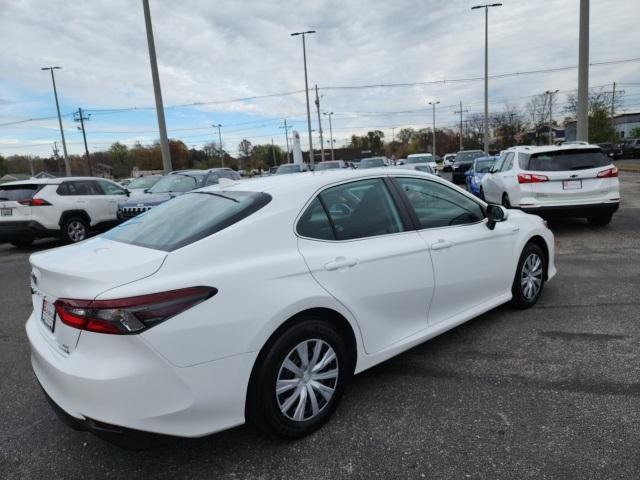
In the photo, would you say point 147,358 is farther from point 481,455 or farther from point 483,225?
point 483,225

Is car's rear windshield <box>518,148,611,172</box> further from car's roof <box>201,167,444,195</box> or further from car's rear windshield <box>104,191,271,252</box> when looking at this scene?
car's rear windshield <box>104,191,271,252</box>

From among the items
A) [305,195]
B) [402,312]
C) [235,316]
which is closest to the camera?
[235,316]

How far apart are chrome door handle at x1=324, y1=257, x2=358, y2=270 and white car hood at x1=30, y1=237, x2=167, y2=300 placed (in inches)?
Answer: 37.8

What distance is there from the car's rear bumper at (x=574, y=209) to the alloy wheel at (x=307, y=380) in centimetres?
693

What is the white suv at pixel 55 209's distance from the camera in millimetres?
10203

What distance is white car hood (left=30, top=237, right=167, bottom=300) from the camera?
2379mm

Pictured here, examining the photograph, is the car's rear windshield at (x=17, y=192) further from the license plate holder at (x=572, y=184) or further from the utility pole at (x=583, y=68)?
the utility pole at (x=583, y=68)

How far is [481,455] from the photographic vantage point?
2.60 meters

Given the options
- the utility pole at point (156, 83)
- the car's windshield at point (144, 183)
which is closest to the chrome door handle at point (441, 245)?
the car's windshield at point (144, 183)

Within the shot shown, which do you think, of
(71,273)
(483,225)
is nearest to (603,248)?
(483,225)

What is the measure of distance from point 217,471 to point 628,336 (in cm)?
351

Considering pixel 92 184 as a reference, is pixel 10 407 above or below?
below

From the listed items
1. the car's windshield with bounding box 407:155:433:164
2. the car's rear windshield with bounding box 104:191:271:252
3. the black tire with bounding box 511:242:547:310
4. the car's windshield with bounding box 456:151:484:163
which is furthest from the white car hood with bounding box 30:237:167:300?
the car's windshield with bounding box 456:151:484:163

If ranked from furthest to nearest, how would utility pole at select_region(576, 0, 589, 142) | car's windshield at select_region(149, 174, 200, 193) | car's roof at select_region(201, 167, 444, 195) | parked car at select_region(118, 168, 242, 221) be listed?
utility pole at select_region(576, 0, 589, 142) → car's windshield at select_region(149, 174, 200, 193) → parked car at select_region(118, 168, 242, 221) → car's roof at select_region(201, 167, 444, 195)
